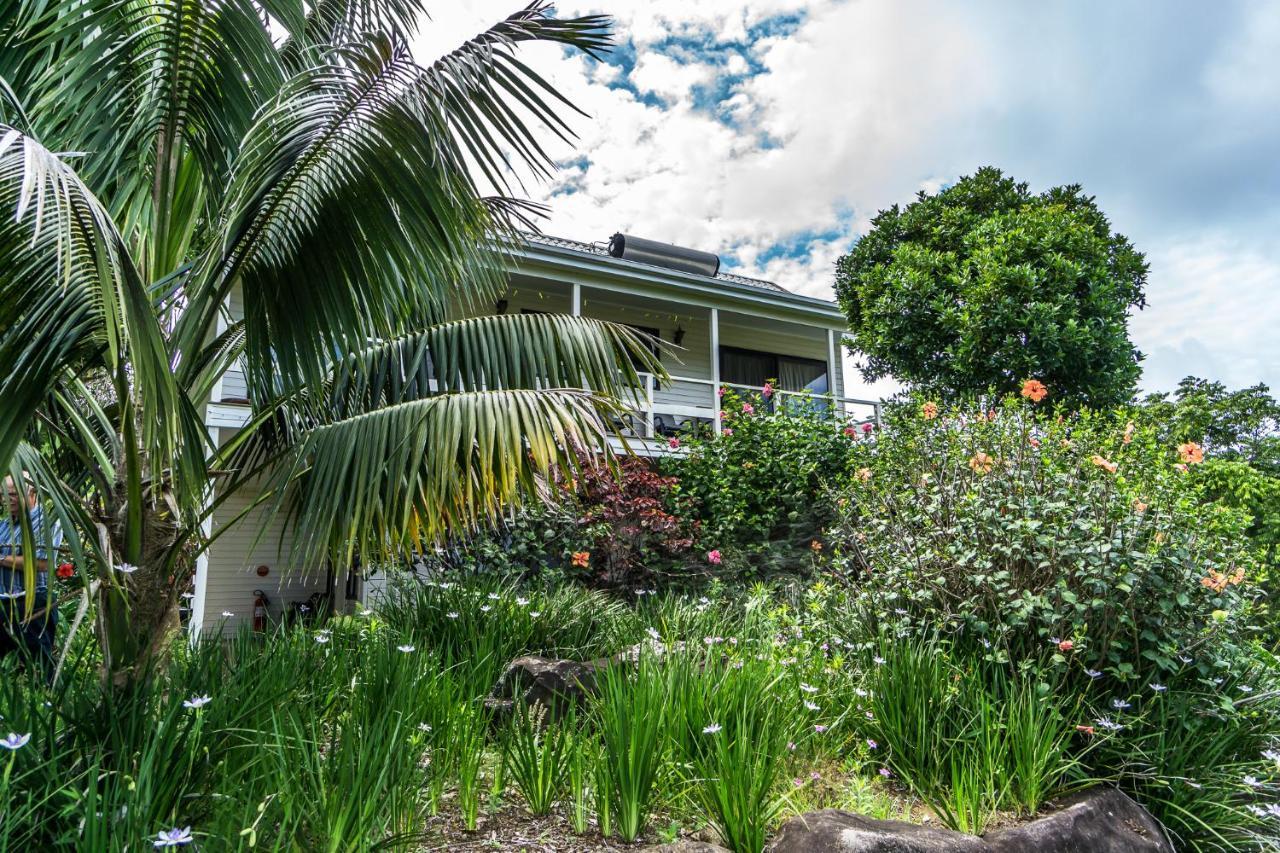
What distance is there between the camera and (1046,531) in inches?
161

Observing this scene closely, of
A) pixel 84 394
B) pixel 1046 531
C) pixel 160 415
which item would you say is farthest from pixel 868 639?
pixel 84 394

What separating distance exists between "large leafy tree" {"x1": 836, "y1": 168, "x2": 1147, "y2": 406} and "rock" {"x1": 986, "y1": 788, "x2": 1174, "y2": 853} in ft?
25.7

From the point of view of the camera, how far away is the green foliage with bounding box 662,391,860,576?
8.92 meters

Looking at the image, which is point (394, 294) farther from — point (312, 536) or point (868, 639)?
point (868, 639)

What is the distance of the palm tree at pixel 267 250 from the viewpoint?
9.86ft

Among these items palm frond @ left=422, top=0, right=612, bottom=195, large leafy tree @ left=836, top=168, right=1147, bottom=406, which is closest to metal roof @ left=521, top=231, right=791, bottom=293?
large leafy tree @ left=836, top=168, right=1147, bottom=406

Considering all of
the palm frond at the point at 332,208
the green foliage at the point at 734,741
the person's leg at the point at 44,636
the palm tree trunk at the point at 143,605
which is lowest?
the green foliage at the point at 734,741

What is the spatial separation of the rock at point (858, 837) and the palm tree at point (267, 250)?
173 centimetres

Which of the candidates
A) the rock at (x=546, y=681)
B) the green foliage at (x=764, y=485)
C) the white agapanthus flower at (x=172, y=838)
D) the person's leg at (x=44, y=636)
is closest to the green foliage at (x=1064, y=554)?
the rock at (x=546, y=681)

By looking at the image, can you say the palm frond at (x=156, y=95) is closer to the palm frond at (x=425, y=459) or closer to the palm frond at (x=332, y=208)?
the palm frond at (x=332, y=208)

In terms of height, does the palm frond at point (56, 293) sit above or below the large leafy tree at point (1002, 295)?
below

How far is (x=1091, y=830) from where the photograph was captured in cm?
305

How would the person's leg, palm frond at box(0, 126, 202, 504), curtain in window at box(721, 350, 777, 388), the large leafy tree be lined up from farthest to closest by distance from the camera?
curtain in window at box(721, 350, 777, 388) → the large leafy tree → the person's leg → palm frond at box(0, 126, 202, 504)

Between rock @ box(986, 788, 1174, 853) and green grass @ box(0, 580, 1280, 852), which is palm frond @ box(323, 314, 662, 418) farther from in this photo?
rock @ box(986, 788, 1174, 853)
